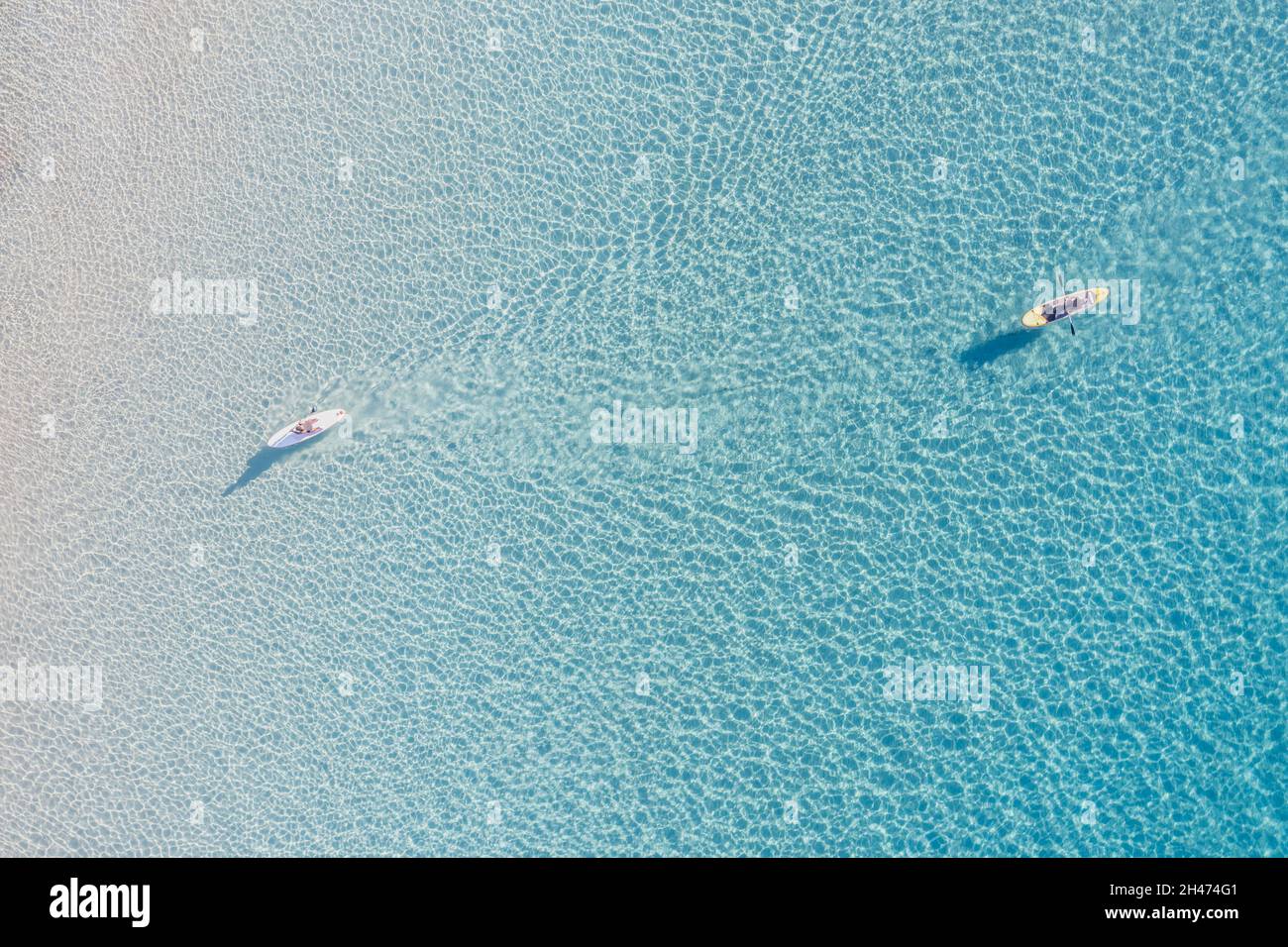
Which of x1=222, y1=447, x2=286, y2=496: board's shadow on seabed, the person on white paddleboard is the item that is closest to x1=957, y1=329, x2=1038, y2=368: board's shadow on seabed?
the person on white paddleboard

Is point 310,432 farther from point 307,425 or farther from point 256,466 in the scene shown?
point 256,466

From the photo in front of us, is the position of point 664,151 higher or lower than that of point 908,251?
higher

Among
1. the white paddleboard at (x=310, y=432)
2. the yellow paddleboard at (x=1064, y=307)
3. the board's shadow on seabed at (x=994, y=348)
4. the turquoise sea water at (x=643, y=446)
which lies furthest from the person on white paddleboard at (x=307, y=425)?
the yellow paddleboard at (x=1064, y=307)

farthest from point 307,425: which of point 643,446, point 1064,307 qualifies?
point 1064,307

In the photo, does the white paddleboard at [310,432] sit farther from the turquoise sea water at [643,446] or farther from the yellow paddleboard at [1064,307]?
the yellow paddleboard at [1064,307]
